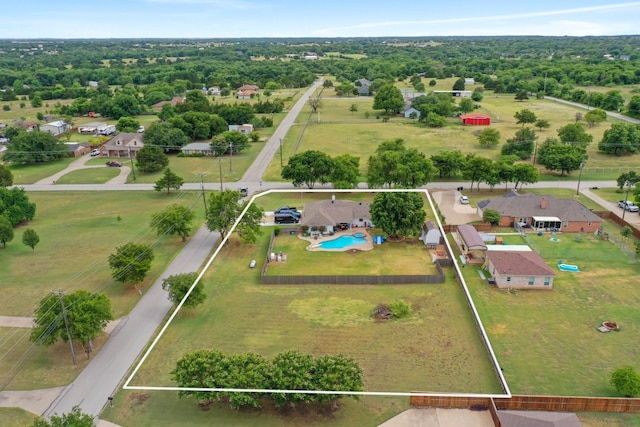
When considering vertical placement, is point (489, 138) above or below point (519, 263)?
above

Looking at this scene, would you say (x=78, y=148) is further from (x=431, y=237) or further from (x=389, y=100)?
(x=389, y=100)

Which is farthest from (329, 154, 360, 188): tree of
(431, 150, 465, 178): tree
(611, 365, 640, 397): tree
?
(611, 365, 640, 397): tree

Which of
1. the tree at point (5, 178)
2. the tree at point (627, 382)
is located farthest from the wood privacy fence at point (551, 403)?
the tree at point (5, 178)

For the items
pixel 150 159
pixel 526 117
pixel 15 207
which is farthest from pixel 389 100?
pixel 15 207

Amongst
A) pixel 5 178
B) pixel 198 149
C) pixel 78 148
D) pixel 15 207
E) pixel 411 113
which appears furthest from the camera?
pixel 411 113

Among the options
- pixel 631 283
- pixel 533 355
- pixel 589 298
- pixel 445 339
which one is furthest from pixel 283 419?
pixel 631 283

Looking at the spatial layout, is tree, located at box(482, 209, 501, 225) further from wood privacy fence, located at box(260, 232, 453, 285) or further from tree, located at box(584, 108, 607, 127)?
tree, located at box(584, 108, 607, 127)

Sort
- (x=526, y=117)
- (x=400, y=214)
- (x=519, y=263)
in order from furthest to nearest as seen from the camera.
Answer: (x=526, y=117) < (x=400, y=214) < (x=519, y=263)

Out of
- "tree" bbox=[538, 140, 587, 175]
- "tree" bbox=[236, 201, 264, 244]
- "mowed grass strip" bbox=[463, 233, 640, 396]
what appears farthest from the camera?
"tree" bbox=[538, 140, 587, 175]
